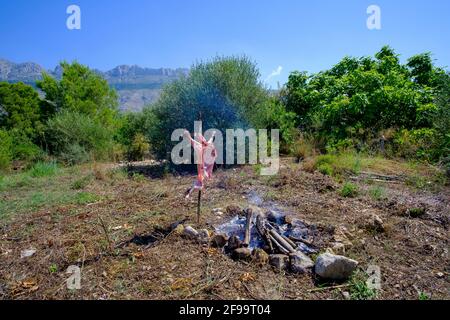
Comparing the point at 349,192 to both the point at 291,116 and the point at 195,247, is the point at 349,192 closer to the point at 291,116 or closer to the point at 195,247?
the point at 195,247

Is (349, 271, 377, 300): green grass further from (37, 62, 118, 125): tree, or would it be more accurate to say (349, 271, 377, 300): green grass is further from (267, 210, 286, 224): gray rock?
(37, 62, 118, 125): tree

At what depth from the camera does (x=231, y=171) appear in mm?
7301

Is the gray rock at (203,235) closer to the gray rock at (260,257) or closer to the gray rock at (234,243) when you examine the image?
the gray rock at (234,243)

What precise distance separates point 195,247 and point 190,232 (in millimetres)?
245

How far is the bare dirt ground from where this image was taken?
2.52 meters

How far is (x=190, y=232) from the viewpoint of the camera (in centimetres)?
335

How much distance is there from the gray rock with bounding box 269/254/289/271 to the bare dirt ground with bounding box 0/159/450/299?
0.08 m

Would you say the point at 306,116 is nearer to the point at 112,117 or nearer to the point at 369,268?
the point at 369,268

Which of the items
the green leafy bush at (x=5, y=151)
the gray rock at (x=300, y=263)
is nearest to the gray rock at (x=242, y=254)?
the gray rock at (x=300, y=263)

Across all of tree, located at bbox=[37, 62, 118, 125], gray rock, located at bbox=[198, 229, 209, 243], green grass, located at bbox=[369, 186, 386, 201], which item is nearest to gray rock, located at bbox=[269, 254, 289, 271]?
gray rock, located at bbox=[198, 229, 209, 243]

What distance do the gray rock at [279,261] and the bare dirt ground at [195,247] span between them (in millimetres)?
81

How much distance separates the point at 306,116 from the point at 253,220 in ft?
29.2

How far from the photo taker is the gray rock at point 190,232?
10.9ft

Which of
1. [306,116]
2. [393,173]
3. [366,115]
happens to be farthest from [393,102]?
[393,173]
